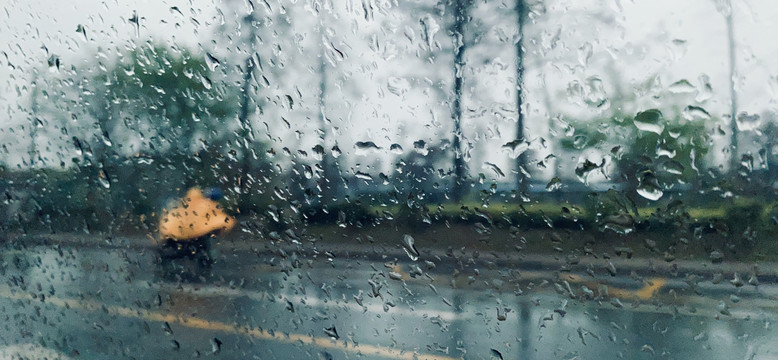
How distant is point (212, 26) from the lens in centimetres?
199

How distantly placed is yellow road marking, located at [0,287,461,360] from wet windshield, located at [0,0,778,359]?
0.01 m

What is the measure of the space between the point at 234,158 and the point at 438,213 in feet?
2.57

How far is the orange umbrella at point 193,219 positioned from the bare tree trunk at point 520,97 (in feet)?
3.36

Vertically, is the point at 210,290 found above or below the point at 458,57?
below

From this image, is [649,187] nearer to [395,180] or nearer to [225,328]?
[395,180]

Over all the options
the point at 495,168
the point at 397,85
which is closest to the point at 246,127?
the point at 397,85

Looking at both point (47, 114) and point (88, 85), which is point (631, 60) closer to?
point (88, 85)

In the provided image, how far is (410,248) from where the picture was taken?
5.66 feet

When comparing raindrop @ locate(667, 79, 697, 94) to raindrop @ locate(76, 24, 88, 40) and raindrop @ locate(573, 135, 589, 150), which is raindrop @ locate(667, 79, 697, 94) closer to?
raindrop @ locate(573, 135, 589, 150)

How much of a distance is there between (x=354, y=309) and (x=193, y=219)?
2.40ft

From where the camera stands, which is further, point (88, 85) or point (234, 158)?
point (88, 85)

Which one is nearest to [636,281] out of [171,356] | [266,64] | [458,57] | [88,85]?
[458,57]

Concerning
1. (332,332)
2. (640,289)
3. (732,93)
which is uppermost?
(732,93)

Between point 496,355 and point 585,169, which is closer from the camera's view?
point 585,169
